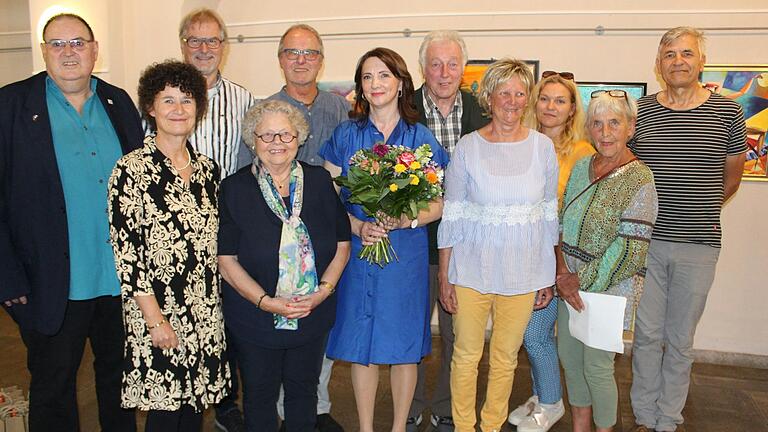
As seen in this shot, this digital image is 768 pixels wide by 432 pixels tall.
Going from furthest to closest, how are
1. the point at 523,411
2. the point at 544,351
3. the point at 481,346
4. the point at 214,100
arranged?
the point at 523,411 → the point at 544,351 → the point at 214,100 → the point at 481,346

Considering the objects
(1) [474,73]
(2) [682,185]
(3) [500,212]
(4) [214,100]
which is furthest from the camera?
(1) [474,73]

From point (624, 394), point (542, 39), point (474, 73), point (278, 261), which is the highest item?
point (542, 39)

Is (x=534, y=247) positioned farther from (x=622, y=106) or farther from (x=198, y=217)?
(x=198, y=217)

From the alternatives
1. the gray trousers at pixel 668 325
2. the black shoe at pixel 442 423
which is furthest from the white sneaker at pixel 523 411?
the gray trousers at pixel 668 325

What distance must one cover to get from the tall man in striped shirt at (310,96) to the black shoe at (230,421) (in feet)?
0.94

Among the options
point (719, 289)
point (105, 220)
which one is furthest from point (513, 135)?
point (719, 289)

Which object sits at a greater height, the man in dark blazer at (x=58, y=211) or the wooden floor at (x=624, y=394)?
the man in dark blazer at (x=58, y=211)

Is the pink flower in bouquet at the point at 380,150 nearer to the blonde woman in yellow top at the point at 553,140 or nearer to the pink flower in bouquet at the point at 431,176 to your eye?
the pink flower in bouquet at the point at 431,176

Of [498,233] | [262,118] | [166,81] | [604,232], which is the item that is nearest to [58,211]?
[166,81]

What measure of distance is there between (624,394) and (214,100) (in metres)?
3.34

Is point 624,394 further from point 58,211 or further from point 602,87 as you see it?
point 58,211

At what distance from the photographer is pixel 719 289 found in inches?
194

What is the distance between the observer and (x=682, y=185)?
3.46m

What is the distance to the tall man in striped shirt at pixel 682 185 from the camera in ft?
11.2
